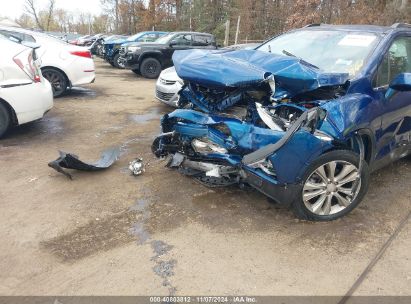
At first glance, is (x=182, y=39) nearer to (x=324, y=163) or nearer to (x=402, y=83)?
(x=402, y=83)

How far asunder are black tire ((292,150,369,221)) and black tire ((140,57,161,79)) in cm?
1062

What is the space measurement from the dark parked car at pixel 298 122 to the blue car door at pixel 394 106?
1 cm

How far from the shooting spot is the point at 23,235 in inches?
126

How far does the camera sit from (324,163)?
3240mm

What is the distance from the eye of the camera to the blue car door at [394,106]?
3824 millimetres

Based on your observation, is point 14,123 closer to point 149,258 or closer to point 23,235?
point 23,235

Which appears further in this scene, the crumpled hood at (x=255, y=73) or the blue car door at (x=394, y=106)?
the blue car door at (x=394, y=106)

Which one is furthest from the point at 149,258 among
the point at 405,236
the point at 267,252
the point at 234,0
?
the point at 234,0

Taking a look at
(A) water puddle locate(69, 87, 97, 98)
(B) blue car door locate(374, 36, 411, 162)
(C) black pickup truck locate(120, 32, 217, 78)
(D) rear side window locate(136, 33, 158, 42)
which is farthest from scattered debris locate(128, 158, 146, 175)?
(D) rear side window locate(136, 33, 158, 42)

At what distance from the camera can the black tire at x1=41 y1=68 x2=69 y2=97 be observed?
8848mm

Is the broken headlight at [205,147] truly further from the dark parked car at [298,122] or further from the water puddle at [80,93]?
the water puddle at [80,93]

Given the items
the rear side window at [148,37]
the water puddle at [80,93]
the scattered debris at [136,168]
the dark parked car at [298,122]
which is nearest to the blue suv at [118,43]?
the rear side window at [148,37]

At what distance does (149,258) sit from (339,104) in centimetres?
204

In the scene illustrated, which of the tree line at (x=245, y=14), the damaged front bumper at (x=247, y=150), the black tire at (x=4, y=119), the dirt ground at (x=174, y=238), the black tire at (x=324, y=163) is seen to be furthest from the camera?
the tree line at (x=245, y=14)
